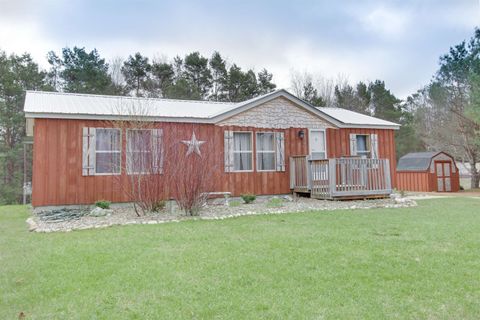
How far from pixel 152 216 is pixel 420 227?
5.24m

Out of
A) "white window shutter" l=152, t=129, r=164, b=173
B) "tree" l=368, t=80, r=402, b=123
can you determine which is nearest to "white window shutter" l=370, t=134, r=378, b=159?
"white window shutter" l=152, t=129, r=164, b=173

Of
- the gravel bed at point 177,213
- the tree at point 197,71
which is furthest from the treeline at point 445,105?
the gravel bed at point 177,213

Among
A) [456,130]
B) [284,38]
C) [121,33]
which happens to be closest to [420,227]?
[284,38]

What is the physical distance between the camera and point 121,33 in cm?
1872

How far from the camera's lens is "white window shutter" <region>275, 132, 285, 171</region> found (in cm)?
1096

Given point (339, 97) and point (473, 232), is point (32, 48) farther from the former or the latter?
point (473, 232)

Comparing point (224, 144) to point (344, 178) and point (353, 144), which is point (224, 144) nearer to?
point (344, 178)

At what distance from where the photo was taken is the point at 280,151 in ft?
36.0

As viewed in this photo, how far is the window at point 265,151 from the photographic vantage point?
35.7 ft

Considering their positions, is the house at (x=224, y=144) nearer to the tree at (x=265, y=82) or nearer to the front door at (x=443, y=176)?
the front door at (x=443, y=176)

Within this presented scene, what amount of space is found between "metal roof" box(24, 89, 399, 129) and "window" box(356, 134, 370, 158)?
1.58ft

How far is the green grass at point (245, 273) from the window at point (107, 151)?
3284mm

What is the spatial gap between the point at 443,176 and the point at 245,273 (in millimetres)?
16841

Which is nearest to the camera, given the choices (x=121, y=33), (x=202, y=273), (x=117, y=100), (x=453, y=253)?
(x=202, y=273)
